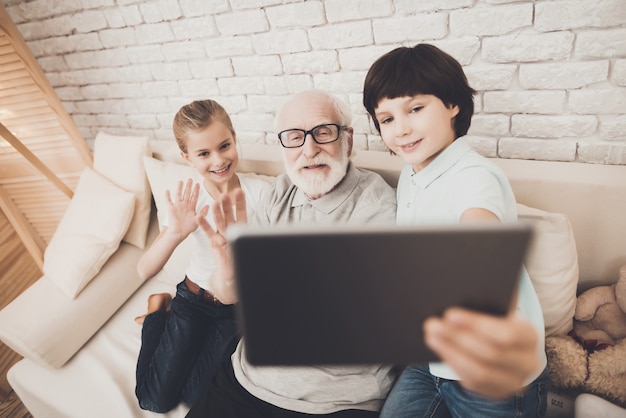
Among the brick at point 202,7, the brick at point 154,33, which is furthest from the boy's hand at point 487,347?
the brick at point 154,33

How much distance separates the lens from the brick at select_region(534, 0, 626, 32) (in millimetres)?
958

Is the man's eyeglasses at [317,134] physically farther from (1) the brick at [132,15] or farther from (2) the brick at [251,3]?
(1) the brick at [132,15]

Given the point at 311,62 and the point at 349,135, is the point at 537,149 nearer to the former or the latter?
the point at 349,135

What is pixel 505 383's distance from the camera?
0.46 meters

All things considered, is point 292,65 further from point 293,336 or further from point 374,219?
point 293,336

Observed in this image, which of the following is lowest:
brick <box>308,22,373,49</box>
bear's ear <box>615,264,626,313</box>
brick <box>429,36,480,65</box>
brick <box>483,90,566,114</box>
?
bear's ear <box>615,264,626,313</box>

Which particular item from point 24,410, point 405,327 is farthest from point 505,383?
point 24,410

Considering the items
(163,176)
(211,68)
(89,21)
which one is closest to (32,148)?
(89,21)

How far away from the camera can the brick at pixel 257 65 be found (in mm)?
1478

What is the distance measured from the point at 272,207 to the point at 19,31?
1.84m

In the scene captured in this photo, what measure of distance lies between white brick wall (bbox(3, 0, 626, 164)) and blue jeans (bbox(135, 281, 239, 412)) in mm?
842

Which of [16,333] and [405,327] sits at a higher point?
[405,327]

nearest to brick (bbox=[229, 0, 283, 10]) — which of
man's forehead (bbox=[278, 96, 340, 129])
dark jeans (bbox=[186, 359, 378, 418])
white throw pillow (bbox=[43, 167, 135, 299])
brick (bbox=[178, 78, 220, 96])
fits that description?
brick (bbox=[178, 78, 220, 96])

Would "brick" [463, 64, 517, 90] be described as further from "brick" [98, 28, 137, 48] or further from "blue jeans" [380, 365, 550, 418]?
"brick" [98, 28, 137, 48]
